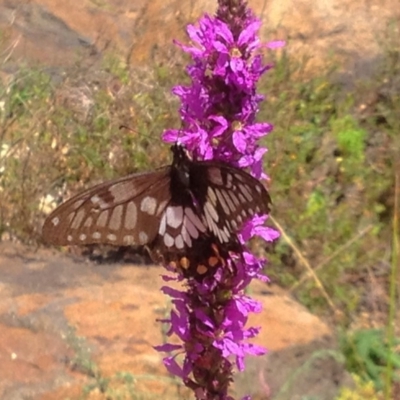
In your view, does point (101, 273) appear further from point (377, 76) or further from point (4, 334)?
point (377, 76)

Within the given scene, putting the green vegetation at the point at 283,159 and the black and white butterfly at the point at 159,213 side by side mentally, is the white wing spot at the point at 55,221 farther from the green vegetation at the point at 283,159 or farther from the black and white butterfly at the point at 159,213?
the green vegetation at the point at 283,159

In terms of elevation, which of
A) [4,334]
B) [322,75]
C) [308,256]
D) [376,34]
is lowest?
[4,334]

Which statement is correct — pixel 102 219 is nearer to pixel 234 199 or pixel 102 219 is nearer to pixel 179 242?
pixel 179 242

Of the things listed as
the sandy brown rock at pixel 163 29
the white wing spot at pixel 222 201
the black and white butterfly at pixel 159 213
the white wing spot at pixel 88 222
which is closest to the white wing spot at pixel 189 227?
the black and white butterfly at pixel 159 213

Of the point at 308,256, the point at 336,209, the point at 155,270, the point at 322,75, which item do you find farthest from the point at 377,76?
the point at 155,270

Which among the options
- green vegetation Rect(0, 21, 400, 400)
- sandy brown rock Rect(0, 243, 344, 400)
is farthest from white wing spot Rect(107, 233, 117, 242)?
green vegetation Rect(0, 21, 400, 400)

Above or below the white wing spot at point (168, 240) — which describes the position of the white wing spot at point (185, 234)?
above
